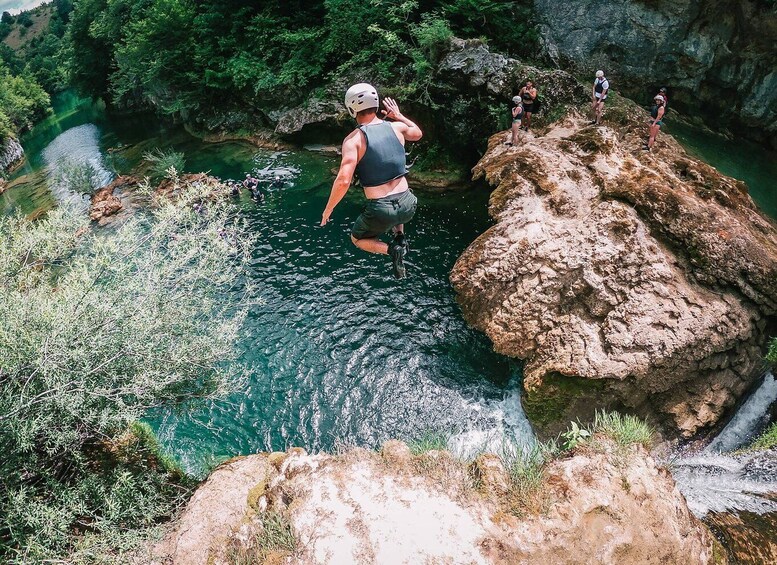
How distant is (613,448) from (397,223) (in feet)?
13.0

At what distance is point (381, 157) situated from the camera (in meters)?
5.32

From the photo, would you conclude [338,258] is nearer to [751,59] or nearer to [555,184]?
[555,184]

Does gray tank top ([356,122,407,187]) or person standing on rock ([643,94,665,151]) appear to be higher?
gray tank top ([356,122,407,187])

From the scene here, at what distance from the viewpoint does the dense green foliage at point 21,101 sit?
45844 millimetres

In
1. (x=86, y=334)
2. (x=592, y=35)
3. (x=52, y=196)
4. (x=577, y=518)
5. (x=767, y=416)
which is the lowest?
(x=52, y=196)

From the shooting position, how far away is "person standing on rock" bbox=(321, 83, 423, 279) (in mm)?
5133

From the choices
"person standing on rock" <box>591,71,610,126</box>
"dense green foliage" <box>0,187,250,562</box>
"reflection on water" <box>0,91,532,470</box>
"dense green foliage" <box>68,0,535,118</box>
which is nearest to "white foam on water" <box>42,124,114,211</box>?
"dense green foliage" <box>68,0,535,118</box>

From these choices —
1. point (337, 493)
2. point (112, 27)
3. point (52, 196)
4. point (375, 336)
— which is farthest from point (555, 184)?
point (112, 27)

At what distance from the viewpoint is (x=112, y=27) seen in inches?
1409

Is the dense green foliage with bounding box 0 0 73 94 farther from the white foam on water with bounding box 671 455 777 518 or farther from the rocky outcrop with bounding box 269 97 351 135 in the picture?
the white foam on water with bounding box 671 455 777 518

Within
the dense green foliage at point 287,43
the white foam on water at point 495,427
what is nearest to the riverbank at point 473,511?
the white foam on water at point 495,427

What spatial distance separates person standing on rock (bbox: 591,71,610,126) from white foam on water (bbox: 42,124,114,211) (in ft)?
72.2

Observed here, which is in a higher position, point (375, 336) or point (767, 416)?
point (767, 416)

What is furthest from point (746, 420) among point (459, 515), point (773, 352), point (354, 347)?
point (354, 347)
